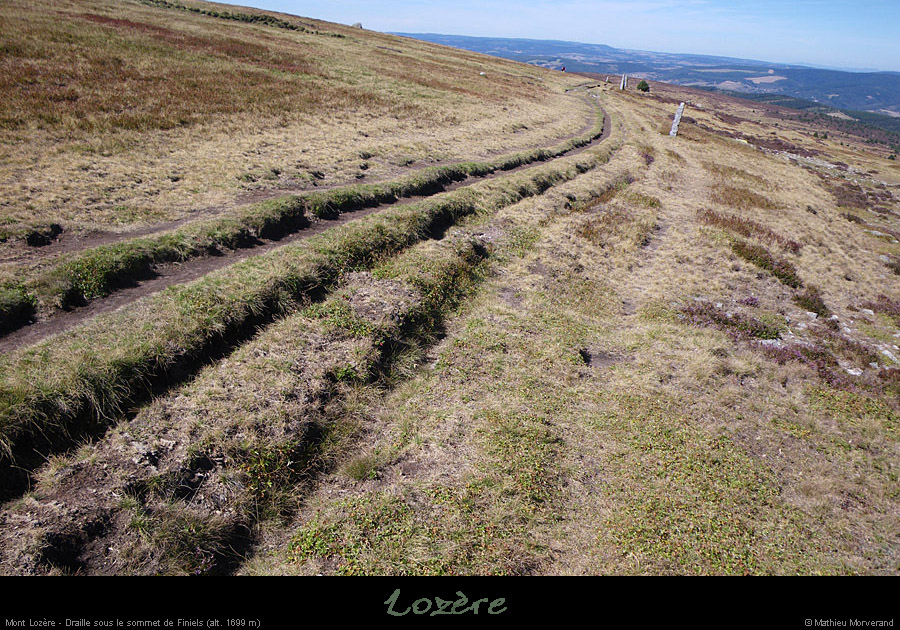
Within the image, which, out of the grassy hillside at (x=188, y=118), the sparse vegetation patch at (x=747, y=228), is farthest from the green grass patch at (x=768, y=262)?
the grassy hillside at (x=188, y=118)

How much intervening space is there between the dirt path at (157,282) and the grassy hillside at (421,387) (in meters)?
0.10

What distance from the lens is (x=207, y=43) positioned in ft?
148

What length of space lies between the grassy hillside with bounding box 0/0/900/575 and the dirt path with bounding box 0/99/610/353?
100 mm

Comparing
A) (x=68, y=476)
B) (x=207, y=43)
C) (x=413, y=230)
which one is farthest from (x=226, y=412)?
(x=207, y=43)

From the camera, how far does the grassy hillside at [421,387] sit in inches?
267

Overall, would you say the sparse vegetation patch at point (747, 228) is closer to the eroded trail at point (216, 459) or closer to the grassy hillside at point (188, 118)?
the grassy hillside at point (188, 118)

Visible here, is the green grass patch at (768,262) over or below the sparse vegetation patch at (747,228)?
below

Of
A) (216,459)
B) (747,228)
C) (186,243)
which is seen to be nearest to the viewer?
(216,459)

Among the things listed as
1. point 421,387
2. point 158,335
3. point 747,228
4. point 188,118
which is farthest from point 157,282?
point 747,228

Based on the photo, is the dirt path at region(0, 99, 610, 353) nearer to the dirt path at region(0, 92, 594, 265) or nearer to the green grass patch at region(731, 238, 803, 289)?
the dirt path at region(0, 92, 594, 265)

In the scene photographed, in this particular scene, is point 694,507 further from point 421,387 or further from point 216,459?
point 216,459

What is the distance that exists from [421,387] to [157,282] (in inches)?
328

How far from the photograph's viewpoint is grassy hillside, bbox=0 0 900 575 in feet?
22.3

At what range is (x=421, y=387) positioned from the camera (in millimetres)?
10531
